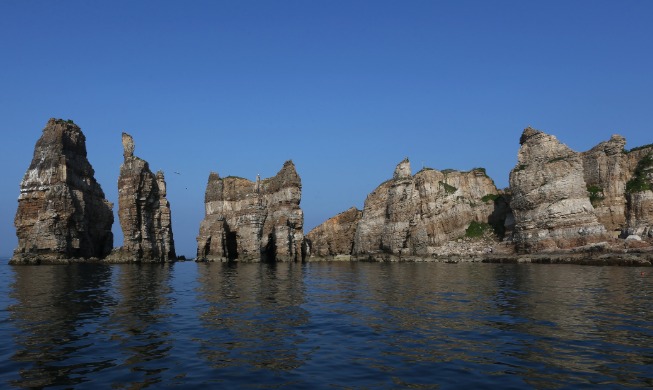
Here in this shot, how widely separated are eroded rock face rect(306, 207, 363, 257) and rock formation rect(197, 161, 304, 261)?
1752cm

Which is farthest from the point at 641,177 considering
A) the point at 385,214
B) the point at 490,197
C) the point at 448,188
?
the point at 385,214

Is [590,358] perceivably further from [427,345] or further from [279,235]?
[279,235]

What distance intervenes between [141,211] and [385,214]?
59.1 m

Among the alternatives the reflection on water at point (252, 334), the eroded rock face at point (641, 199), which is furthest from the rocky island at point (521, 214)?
the reflection on water at point (252, 334)

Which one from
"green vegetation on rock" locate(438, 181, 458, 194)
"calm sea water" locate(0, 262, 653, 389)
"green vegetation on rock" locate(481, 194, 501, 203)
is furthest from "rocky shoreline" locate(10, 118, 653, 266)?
"calm sea water" locate(0, 262, 653, 389)

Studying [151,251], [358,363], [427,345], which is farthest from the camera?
[151,251]

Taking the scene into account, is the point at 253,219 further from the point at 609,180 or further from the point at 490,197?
the point at 609,180

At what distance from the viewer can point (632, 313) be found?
23.3 metres

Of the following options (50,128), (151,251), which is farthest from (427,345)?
(50,128)

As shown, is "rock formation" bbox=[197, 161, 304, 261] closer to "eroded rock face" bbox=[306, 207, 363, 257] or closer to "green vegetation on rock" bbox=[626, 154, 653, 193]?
"eroded rock face" bbox=[306, 207, 363, 257]

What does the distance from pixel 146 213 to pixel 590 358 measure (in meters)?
101

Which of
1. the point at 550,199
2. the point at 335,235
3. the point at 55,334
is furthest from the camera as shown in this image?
the point at 335,235

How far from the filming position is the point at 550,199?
85.6 meters

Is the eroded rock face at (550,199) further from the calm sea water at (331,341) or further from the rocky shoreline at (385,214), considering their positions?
the calm sea water at (331,341)
